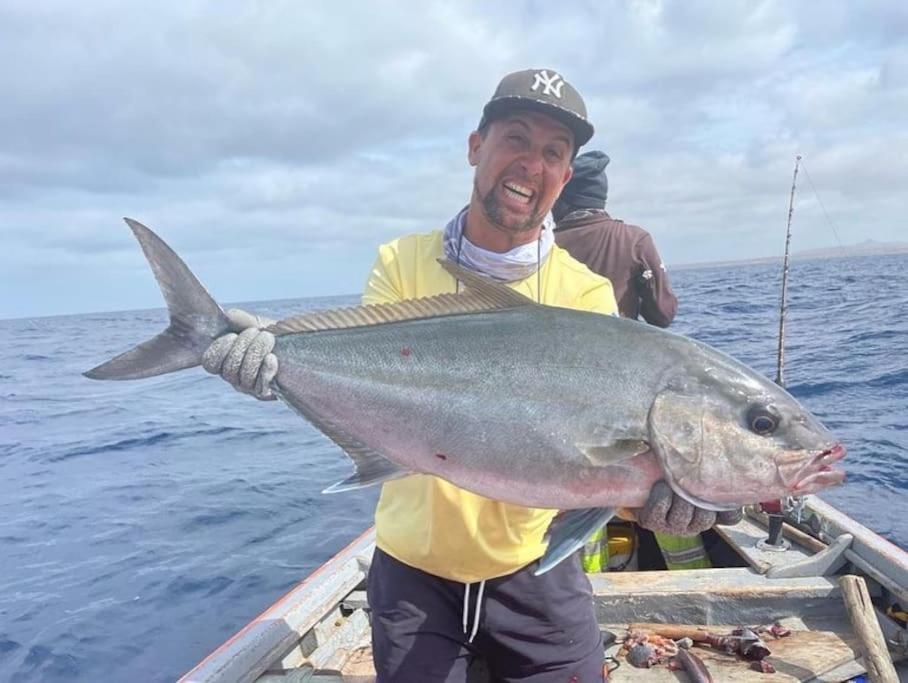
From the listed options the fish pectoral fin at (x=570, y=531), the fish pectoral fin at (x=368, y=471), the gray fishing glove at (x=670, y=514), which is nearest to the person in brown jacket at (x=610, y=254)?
the gray fishing glove at (x=670, y=514)

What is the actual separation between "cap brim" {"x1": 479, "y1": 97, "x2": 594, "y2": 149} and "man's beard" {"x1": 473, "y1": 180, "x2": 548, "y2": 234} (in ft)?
1.09

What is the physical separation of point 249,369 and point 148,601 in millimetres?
6706

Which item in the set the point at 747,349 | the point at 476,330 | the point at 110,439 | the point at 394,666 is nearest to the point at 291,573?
the point at 394,666

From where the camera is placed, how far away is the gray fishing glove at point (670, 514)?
250 cm

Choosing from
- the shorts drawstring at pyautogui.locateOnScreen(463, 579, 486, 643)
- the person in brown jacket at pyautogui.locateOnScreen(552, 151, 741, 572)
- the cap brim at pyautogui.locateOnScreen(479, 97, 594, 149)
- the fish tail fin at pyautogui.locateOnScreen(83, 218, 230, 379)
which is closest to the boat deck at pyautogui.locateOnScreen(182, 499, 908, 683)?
the person in brown jacket at pyautogui.locateOnScreen(552, 151, 741, 572)

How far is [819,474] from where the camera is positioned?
251cm

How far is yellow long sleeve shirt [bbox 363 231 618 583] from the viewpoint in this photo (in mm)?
2826

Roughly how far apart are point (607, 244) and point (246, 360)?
352cm

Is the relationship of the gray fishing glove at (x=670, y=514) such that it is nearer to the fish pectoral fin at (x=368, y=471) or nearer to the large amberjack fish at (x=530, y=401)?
the large amberjack fish at (x=530, y=401)

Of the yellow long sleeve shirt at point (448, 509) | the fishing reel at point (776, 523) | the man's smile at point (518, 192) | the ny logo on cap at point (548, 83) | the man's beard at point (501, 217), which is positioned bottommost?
the fishing reel at point (776, 523)

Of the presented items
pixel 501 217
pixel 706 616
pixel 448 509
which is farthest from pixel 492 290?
pixel 706 616

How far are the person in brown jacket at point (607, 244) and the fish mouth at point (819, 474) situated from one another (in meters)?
3.16

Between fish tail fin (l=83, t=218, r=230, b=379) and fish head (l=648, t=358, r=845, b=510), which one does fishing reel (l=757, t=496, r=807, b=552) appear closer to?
fish head (l=648, t=358, r=845, b=510)

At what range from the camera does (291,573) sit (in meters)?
8.80
